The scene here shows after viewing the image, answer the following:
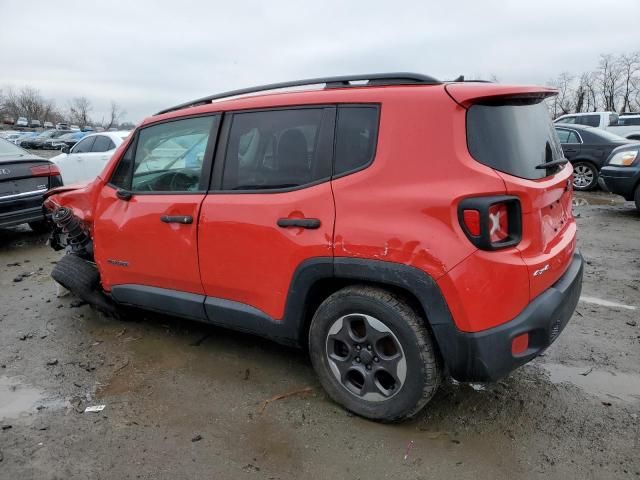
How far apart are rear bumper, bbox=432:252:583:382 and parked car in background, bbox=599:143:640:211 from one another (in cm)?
699

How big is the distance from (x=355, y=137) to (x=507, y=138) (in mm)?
745

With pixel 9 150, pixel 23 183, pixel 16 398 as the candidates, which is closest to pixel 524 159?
pixel 16 398

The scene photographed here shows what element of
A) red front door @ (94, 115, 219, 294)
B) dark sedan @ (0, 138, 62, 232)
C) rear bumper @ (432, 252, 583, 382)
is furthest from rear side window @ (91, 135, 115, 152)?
rear bumper @ (432, 252, 583, 382)

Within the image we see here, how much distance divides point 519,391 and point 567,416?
11.9 inches

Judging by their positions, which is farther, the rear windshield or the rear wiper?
the rear wiper

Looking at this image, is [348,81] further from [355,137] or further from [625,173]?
[625,173]

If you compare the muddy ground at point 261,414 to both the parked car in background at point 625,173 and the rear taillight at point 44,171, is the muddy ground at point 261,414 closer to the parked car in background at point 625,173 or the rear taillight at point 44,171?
the rear taillight at point 44,171

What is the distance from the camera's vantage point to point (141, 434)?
2.69 meters

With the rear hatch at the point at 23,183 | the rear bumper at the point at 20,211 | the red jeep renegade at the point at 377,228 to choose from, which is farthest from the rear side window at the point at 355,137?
the rear hatch at the point at 23,183

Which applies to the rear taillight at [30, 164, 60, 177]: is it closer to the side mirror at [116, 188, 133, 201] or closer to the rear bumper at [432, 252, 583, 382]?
the side mirror at [116, 188, 133, 201]

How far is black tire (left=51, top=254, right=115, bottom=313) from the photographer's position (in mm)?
4031

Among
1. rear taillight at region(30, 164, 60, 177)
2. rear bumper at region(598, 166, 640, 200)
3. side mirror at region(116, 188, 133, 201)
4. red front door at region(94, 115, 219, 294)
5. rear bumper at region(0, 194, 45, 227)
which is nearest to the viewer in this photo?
red front door at region(94, 115, 219, 294)

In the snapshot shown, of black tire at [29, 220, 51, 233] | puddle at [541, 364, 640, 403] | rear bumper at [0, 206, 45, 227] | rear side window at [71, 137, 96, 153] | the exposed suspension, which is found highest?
rear side window at [71, 137, 96, 153]

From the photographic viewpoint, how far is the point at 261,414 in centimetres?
286
